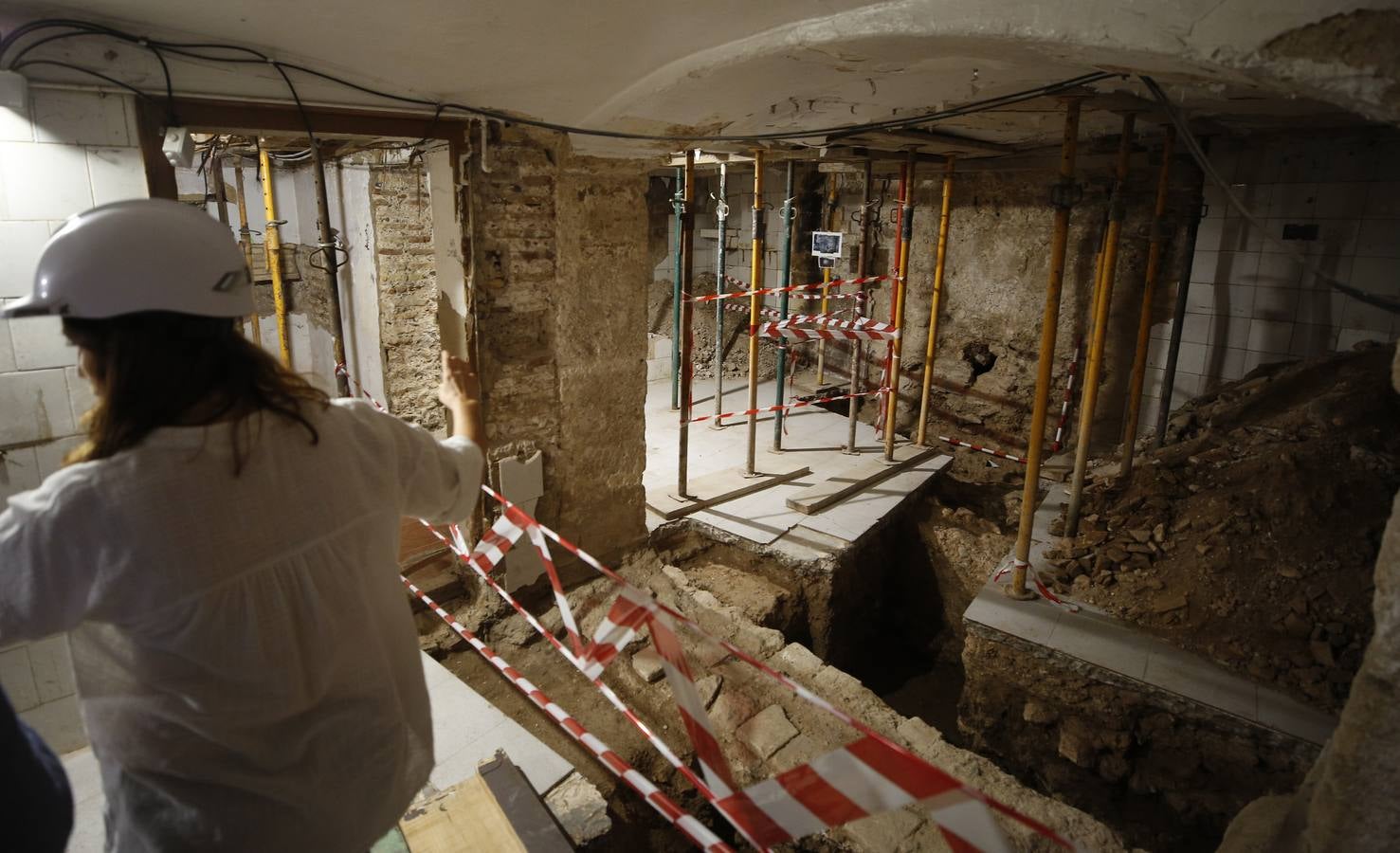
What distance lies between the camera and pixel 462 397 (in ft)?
5.86

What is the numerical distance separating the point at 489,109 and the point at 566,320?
1145mm

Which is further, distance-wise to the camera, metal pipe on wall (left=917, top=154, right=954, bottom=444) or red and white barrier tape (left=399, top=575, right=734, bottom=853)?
metal pipe on wall (left=917, top=154, right=954, bottom=444)

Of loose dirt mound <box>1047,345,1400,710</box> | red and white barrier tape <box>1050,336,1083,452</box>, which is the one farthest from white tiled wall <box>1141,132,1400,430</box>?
red and white barrier tape <box>1050,336,1083,452</box>

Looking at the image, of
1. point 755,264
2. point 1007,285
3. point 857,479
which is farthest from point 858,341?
point 1007,285

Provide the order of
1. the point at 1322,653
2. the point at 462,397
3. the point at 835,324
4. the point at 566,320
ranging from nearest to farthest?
1. the point at 462,397
2. the point at 1322,653
3. the point at 566,320
4. the point at 835,324

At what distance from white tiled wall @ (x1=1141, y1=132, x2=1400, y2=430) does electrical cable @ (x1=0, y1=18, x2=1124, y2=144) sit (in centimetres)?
361

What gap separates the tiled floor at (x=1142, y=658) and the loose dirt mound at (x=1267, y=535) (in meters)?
0.10

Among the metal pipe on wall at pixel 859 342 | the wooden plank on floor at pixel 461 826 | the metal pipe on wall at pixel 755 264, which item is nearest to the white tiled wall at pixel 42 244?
the wooden plank on floor at pixel 461 826

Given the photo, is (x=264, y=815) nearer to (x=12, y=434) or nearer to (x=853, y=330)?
(x=12, y=434)

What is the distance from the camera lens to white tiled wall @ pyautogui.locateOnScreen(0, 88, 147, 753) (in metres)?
2.35

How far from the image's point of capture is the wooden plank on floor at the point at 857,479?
5.43m

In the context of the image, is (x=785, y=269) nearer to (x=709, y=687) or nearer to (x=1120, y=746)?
(x=709, y=687)

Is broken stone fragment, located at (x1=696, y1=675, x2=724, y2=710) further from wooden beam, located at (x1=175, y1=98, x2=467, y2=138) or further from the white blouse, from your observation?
wooden beam, located at (x1=175, y1=98, x2=467, y2=138)

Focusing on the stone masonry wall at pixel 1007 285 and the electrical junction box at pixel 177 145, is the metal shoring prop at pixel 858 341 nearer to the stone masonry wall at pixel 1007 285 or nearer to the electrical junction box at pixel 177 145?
the stone masonry wall at pixel 1007 285
